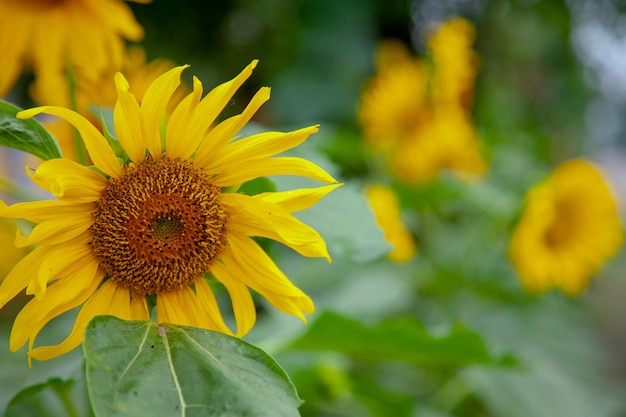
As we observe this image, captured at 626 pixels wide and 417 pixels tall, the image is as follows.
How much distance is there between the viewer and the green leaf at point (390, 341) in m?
0.57

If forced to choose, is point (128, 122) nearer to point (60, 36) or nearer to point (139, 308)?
point (139, 308)

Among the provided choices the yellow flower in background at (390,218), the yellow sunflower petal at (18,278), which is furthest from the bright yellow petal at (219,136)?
the yellow flower in background at (390,218)

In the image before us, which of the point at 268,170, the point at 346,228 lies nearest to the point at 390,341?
the point at 346,228

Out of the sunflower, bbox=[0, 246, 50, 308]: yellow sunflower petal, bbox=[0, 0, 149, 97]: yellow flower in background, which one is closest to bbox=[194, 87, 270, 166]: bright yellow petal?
the sunflower

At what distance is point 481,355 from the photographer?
2.02 feet

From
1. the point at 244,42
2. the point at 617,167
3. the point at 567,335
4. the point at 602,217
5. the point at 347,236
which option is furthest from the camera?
the point at 617,167

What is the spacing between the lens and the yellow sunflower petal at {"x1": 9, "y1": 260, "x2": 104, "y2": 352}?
1.22 ft

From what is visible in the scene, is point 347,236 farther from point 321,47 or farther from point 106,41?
point 321,47

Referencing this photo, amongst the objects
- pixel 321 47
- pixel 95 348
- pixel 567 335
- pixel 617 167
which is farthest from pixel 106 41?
pixel 617 167

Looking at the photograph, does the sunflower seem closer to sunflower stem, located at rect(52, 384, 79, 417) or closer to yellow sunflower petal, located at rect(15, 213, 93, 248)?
yellow sunflower petal, located at rect(15, 213, 93, 248)

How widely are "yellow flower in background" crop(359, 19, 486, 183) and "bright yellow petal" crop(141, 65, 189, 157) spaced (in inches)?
35.0

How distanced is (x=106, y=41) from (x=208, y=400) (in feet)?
1.31

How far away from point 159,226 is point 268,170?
0.07 m

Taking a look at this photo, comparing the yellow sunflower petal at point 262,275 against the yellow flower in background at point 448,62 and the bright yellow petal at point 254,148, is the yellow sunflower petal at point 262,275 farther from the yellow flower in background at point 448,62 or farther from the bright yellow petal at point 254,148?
the yellow flower in background at point 448,62
